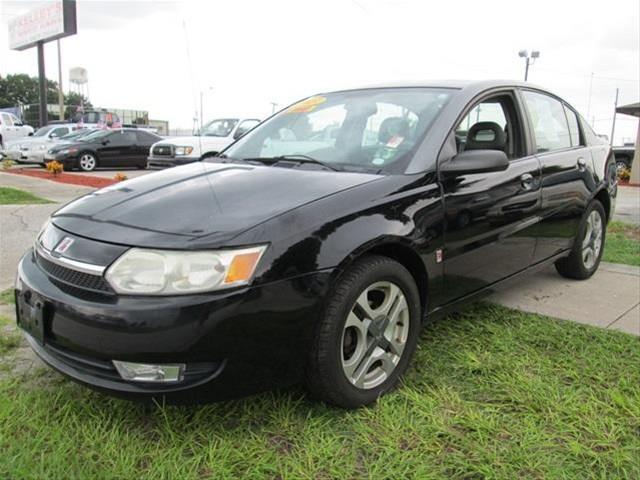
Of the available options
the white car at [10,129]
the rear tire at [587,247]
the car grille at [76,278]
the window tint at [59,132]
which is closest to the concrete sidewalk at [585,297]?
the rear tire at [587,247]

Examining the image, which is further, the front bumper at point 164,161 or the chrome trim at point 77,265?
the front bumper at point 164,161

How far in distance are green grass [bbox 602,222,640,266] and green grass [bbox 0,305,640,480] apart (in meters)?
2.83

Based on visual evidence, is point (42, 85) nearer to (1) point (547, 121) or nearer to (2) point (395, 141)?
(1) point (547, 121)

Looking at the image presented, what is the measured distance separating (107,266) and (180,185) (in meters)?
0.70

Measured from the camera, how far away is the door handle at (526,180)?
3478 millimetres

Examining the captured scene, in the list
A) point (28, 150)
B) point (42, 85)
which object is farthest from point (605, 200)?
point (42, 85)

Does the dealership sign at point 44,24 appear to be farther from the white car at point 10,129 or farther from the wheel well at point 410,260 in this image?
the wheel well at point 410,260

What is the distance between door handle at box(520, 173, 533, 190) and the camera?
3.48 metres

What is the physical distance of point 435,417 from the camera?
2.44 meters

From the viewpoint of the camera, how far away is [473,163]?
2.84 m

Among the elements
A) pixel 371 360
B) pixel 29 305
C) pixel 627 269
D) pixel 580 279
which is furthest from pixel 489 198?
pixel 627 269

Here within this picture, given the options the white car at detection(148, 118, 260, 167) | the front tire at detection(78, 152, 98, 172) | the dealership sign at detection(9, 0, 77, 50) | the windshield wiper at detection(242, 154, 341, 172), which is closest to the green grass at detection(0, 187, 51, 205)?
the white car at detection(148, 118, 260, 167)

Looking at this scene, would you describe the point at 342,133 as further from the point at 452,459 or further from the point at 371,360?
the point at 452,459

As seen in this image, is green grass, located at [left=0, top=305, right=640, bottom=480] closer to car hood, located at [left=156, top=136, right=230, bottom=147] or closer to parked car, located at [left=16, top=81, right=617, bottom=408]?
parked car, located at [left=16, top=81, right=617, bottom=408]
